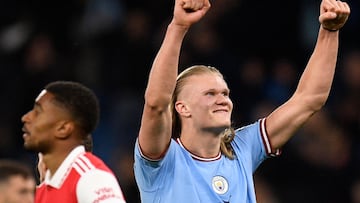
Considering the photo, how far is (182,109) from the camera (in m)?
6.15

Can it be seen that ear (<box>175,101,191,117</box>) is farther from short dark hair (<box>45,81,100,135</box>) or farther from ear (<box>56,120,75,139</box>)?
ear (<box>56,120,75,139</box>)

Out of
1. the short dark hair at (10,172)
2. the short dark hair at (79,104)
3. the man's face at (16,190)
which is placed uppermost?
the short dark hair at (79,104)

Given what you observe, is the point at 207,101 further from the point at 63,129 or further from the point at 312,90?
the point at 63,129

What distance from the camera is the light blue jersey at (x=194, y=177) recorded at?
5.86 metres

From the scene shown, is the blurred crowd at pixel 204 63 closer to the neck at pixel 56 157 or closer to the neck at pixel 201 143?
the neck at pixel 201 143

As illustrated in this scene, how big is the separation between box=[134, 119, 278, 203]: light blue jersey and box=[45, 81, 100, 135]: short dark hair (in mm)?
522

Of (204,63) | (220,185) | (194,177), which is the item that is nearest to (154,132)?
(194,177)

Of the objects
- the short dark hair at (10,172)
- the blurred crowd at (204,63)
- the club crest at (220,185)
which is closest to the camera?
Result: the club crest at (220,185)

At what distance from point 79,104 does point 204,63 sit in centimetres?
514

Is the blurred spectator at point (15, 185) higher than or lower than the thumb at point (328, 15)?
lower

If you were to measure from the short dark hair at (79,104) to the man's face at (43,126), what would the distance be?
0.12 ft

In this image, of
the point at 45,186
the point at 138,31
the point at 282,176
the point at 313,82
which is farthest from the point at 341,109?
the point at 45,186

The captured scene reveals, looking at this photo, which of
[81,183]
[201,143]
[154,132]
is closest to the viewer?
[81,183]

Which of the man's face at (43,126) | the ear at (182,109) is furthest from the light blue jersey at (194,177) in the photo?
the man's face at (43,126)
